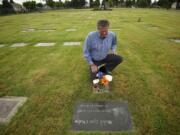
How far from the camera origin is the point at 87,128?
2844mm

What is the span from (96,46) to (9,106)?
2.24 m

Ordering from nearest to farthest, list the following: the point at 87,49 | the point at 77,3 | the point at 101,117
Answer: the point at 101,117 < the point at 87,49 < the point at 77,3

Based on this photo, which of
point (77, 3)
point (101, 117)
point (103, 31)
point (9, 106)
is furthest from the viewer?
point (77, 3)

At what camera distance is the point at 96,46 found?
161 inches

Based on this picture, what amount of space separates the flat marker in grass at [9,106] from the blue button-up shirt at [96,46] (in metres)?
1.70

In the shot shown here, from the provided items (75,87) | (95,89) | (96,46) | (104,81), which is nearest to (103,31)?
(96,46)

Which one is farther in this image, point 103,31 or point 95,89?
point 95,89

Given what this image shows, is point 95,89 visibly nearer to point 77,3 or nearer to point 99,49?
point 99,49

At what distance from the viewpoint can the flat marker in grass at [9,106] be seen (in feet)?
10.3

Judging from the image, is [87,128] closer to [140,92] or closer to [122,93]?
[122,93]

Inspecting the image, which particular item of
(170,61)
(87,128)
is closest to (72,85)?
(87,128)

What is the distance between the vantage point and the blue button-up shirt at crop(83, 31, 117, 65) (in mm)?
4008

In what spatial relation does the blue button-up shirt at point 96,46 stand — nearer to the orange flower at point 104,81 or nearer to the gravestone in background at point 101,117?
the orange flower at point 104,81

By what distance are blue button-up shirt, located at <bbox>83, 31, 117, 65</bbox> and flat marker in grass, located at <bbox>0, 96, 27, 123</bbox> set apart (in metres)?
1.70
